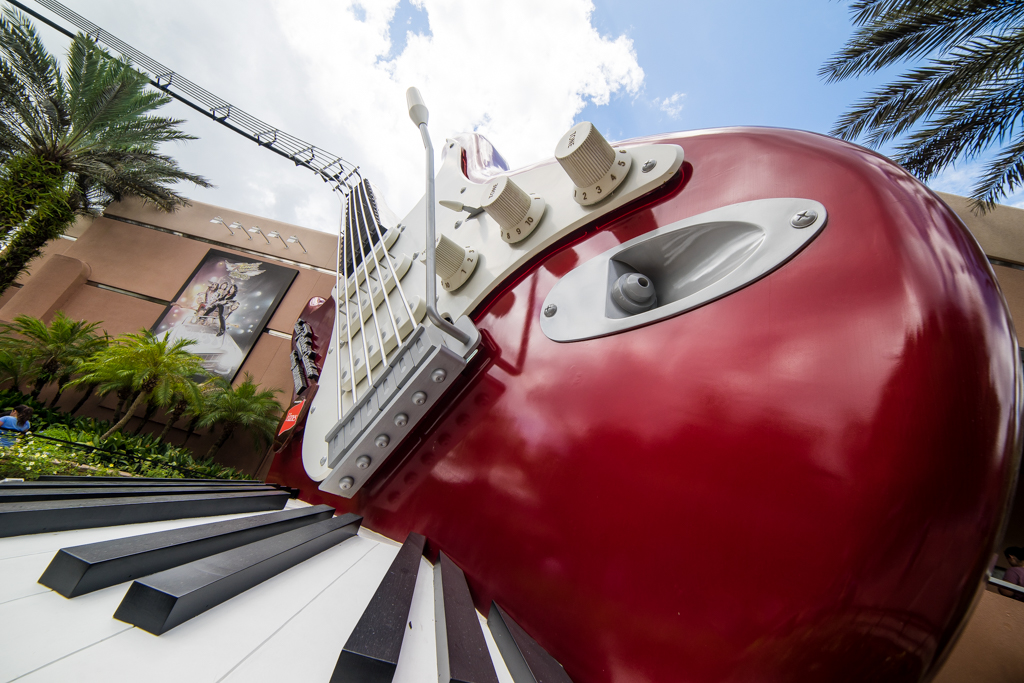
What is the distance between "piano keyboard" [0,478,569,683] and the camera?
458 millimetres

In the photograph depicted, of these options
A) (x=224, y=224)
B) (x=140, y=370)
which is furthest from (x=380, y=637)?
(x=224, y=224)

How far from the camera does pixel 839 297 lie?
2.40 feet

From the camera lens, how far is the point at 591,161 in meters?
1.19

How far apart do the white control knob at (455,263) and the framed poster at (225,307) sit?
32.2ft

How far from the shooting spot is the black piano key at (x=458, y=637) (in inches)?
21.2

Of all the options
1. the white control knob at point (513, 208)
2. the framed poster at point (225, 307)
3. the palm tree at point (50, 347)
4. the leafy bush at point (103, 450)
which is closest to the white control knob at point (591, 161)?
the white control knob at point (513, 208)

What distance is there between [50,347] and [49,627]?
37.6ft

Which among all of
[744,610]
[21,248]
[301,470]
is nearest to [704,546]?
[744,610]

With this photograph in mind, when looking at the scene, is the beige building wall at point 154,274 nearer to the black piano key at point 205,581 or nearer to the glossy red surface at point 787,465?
the black piano key at point 205,581

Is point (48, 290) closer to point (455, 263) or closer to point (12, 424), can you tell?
point (12, 424)

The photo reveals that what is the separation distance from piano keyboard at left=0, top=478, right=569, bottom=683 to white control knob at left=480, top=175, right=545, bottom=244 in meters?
1.00

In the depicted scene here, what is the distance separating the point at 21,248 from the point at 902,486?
11.1m

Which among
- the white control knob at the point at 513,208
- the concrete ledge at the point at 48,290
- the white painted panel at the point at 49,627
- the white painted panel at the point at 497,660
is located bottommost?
the white painted panel at the point at 49,627

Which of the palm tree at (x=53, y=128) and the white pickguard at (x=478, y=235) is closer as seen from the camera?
the white pickguard at (x=478, y=235)
